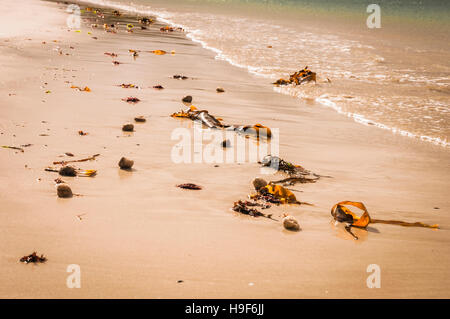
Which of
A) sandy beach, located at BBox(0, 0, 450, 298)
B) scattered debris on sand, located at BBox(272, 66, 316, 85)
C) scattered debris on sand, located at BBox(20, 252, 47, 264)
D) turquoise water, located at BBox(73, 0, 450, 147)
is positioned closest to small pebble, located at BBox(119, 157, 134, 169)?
sandy beach, located at BBox(0, 0, 450, 298)

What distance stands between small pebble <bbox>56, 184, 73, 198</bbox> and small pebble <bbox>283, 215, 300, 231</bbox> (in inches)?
59.8

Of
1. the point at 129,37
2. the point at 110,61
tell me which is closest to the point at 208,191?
the point at 110,61

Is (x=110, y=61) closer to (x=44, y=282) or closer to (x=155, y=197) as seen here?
(x=155, y=197)

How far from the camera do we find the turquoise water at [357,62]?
22.6ft

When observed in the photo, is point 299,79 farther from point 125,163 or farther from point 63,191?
point 63,191

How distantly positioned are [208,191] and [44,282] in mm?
1547

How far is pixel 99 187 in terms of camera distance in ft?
11.0

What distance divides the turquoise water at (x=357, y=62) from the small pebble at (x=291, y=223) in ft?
11.4

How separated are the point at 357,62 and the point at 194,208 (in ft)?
33.2

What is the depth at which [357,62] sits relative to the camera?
1206 cm

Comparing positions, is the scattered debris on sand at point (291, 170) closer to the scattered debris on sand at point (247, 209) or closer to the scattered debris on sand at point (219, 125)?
the scattered debris on sand at point (247, 209)

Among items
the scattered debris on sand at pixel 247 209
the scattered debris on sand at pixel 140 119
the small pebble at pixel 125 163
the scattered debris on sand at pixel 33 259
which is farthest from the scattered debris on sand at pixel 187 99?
the scattered debris on sand at pixel 33 259

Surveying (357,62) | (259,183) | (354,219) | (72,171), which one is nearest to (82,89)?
(72,171)

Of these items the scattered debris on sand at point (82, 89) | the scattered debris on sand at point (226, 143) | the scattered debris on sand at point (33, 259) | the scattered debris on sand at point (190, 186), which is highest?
the scattered debris on sand at point (82, 89)
